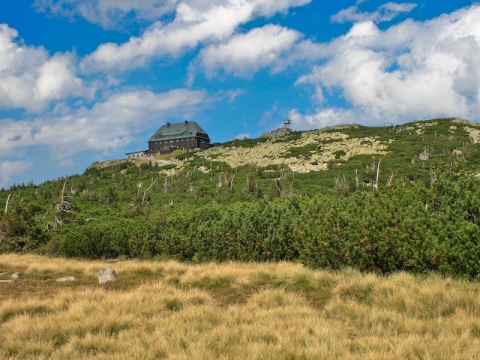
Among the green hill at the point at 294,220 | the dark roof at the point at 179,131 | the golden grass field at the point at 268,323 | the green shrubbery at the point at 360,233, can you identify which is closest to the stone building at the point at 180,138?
the dark roof at the point at 179,131

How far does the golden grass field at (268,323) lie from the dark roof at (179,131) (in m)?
92.7

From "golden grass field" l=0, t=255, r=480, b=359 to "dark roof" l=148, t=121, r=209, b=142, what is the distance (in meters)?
92.7

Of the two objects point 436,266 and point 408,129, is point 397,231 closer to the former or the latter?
point 436,266

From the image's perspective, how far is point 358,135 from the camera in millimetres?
85812

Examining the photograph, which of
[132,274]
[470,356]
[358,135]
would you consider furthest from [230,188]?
[358,135]

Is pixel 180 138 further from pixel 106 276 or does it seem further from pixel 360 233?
pixel 360 233

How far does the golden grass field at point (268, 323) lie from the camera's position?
4.86m

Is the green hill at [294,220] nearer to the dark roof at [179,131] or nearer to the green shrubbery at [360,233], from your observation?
the green shrubbery at [360,233]

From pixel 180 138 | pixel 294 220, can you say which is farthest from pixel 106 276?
pixel 180 138

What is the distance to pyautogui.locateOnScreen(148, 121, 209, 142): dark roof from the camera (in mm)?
100188

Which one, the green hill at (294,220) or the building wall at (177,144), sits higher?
the building wall at (177,144)

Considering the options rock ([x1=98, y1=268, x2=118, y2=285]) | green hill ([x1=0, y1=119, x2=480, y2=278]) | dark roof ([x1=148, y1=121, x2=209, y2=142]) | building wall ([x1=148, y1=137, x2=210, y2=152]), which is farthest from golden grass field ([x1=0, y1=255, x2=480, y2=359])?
dark roof ([x1=148, y1=121, x2=209, y2=142])

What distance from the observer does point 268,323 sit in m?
6.02

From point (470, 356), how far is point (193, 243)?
43.2ft
